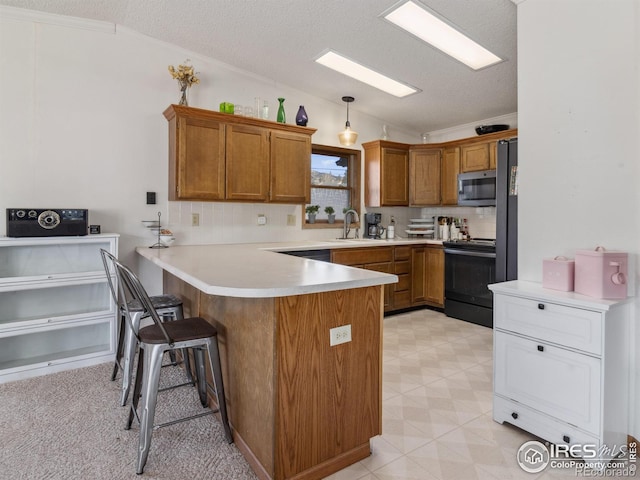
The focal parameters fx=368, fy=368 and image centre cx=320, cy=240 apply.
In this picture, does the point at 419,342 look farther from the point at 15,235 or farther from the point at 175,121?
the point at 15,235

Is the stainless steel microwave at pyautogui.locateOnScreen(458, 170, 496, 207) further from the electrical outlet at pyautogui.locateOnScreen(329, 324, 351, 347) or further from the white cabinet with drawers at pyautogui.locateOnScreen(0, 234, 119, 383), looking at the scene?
the white cabinet with drawers at pyautogui.locateOnScreen(0, 234, 119, 383)

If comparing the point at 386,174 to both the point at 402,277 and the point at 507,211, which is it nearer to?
the point at 402,277

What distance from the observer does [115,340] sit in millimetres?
3062

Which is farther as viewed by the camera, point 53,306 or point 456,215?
point 456,215

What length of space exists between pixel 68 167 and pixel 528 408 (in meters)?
3.75

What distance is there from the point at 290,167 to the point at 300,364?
2662 millimetres

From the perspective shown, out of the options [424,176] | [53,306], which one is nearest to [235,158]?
[53,306]

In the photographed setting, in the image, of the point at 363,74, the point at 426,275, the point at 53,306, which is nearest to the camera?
the point at 53,306

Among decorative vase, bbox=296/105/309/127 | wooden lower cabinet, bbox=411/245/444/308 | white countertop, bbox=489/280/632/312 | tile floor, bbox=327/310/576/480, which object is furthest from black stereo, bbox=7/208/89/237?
wooden lower cabinet, bbox=411/245/444/308

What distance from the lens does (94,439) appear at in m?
1.96

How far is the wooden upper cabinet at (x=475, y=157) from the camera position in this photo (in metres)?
4.38

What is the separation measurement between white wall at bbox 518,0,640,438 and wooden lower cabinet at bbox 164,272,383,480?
1261 mm

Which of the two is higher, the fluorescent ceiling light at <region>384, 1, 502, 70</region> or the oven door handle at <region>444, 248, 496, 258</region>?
the fluorescent ceiling light at <region>384, 1, 502, 70</region>

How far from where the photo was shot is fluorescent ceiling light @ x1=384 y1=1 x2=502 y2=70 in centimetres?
279
